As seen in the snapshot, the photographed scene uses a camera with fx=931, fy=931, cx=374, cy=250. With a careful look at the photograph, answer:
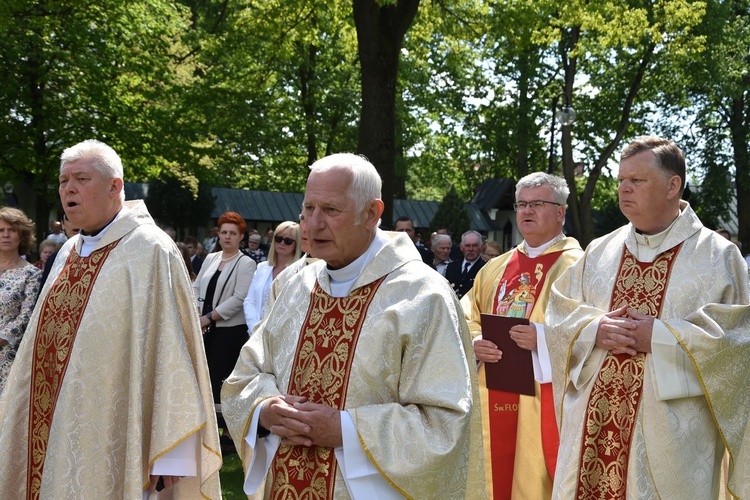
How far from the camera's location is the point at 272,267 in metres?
7.91

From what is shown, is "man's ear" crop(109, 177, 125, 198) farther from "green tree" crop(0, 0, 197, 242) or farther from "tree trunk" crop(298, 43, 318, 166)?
"tree trunk" crop(298, 43, 318, 166)

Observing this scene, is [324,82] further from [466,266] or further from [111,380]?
[111,380]

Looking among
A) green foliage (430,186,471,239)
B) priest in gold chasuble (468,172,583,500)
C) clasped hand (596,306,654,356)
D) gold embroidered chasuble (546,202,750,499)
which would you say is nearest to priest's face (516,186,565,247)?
priest in gold chasuble (468,172,583,500)

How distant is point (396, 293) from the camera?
3.28 m

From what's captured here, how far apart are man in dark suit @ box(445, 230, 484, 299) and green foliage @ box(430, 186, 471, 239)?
23.2 metres

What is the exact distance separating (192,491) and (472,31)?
1326cm

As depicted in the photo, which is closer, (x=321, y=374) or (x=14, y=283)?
(x=321, y=374)

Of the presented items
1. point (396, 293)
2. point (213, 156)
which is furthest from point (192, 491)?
point (213, 156)

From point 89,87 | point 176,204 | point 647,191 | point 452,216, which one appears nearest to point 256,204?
point 176,204

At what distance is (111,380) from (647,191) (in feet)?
9.01

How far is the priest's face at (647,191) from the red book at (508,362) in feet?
3.10

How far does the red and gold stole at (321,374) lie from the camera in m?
3.22

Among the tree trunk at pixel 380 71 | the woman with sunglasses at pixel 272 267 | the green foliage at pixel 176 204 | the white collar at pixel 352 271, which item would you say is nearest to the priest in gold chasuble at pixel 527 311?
the woman with sunglasses at pixel 272 267

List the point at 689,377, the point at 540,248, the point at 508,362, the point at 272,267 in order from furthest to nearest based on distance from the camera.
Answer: the point at 272,267 < the point at 540,248 < the point at 508,362 < the point at 689,377
